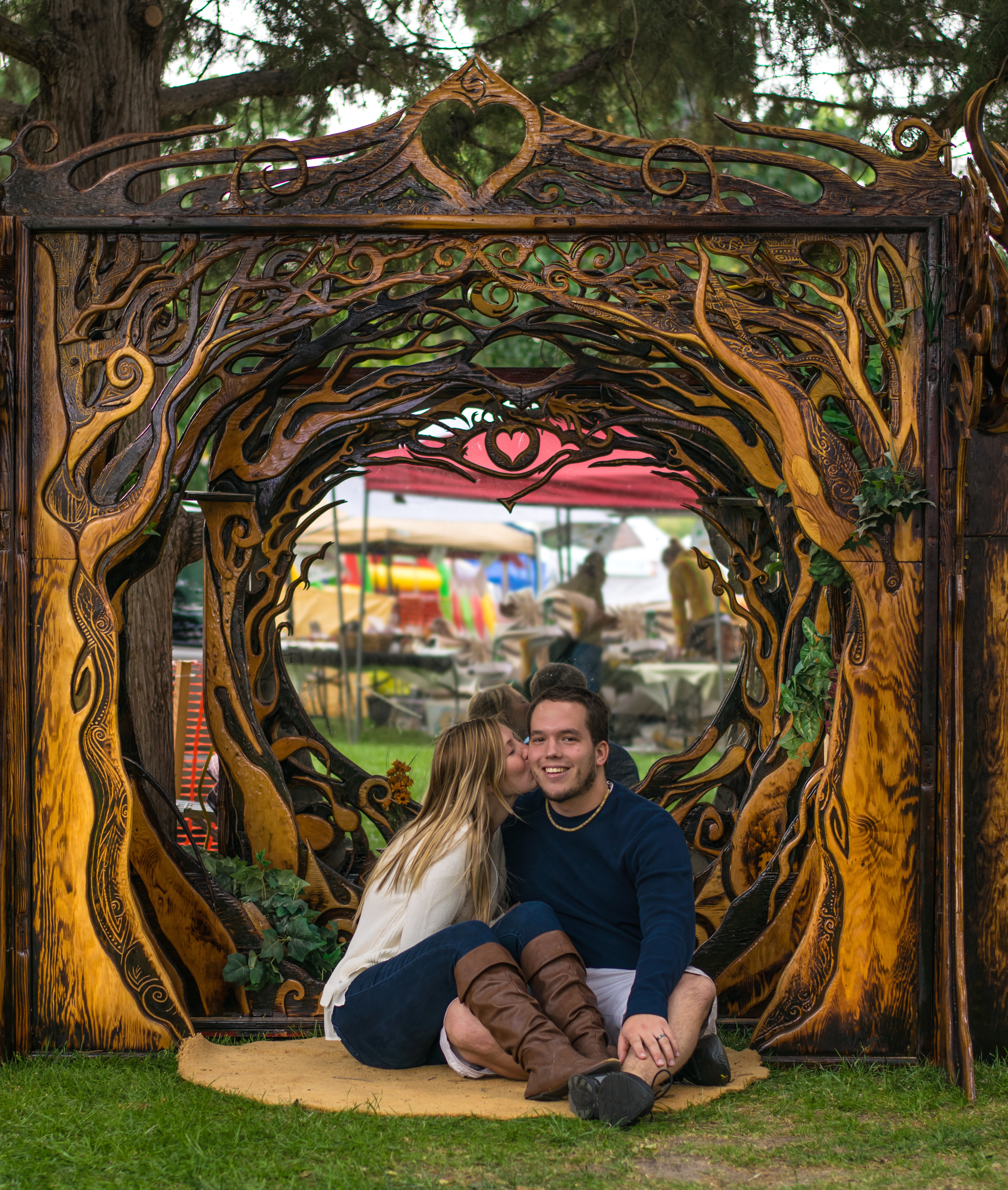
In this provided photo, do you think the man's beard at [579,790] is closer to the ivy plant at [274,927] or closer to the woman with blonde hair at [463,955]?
the woman with blonde hair at [463,955]

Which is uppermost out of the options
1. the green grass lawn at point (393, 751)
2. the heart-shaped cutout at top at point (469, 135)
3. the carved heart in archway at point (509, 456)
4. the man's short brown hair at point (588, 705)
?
the heart-shaped cutout at top at point (469, 135)

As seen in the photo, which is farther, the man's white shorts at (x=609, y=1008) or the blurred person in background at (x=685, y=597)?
the blurred person in background at (x=685, y=597)

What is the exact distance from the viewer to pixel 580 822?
4102 millimetres

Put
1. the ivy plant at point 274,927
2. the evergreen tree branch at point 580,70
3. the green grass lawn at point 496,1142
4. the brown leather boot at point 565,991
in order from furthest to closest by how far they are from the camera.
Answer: the evergreen tree branch at point 580,70 < the ivy plant at point 274,927 < the brown leather boot at point 565,991 < the green grass lawn at point 496,1142

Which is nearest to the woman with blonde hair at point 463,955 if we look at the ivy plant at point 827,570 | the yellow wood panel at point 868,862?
the yellow wood panel at point 868,862

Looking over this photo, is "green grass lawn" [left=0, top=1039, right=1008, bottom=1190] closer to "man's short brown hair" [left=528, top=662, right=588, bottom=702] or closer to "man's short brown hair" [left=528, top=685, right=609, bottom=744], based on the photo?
"man's short brown hair" [left=528, top=685, right=609, bottom=744]

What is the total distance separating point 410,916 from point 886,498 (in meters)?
2.03

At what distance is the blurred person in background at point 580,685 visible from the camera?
5.51m

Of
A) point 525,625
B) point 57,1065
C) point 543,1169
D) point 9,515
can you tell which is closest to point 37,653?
point 9,515

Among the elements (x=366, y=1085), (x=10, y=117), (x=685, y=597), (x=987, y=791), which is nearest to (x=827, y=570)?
(x=987, y=791)

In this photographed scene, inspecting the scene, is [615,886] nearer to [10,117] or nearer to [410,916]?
[410,916]

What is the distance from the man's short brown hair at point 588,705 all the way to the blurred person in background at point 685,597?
959cm

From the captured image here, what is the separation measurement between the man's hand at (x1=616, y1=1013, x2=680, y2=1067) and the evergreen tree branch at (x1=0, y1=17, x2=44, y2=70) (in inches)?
219

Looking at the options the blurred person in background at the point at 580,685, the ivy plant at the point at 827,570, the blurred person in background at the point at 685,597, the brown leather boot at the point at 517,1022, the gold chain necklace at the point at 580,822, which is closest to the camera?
the brown leather boot at the point at 517,1022
